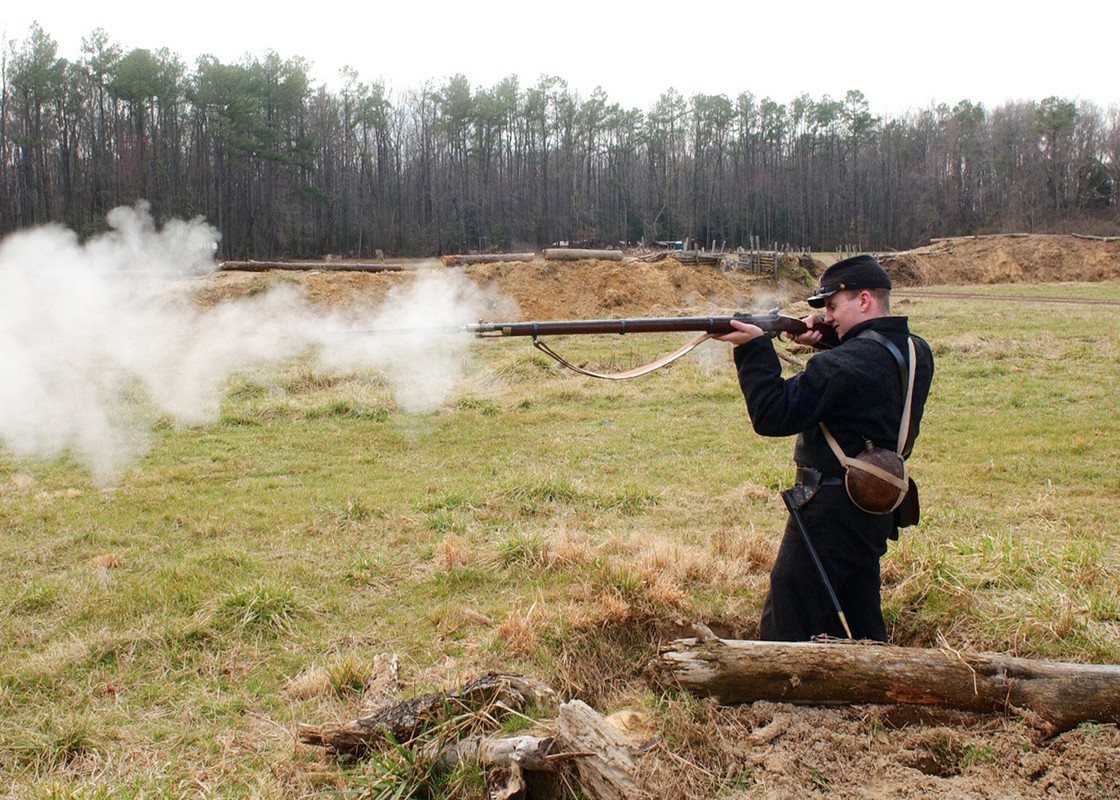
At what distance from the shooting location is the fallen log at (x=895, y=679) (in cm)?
377

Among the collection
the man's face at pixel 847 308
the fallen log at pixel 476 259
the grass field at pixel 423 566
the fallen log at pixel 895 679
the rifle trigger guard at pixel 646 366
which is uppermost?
the fallen log at pixel 476 259

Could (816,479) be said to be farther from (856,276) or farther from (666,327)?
(666,327)

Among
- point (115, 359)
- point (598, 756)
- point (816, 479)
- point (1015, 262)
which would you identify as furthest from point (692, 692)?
point (1015, 262)

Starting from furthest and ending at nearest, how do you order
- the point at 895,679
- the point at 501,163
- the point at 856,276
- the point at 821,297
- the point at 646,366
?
the point at 501,163 < the point at 646,366 < the point at 821,297 < the point at 856,276 < the point at 895,679

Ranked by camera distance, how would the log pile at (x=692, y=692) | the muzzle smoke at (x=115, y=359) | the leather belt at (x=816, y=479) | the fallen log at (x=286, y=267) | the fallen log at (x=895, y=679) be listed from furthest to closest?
the fallen log at (x=286, y=267) < the muzzle smoke at (x=115, y=359) < the leather belt at (x=816, y=479) < the fallen log at (x=895, y=679) < the log pile at (x=692, y=692)

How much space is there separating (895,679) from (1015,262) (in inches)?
1940

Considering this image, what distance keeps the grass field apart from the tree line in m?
38.8

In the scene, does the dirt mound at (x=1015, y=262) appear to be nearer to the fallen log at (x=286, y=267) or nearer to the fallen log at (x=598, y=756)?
the fallen log at (x=286, y=267)

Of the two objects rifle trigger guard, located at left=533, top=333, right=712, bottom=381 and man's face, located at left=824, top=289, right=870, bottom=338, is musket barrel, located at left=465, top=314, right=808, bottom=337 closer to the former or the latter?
rifle trigger guard, located at left=533, top=333, right=712, bottom=381

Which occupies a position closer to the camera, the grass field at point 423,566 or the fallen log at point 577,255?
the grass field at point 423,566

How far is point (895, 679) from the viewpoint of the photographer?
391 cm

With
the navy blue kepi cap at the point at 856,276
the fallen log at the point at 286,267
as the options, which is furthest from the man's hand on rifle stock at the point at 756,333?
the fallen log at the point at 286,267

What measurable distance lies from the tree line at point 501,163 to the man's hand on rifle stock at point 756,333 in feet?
147

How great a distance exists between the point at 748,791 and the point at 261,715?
270 centimetres
